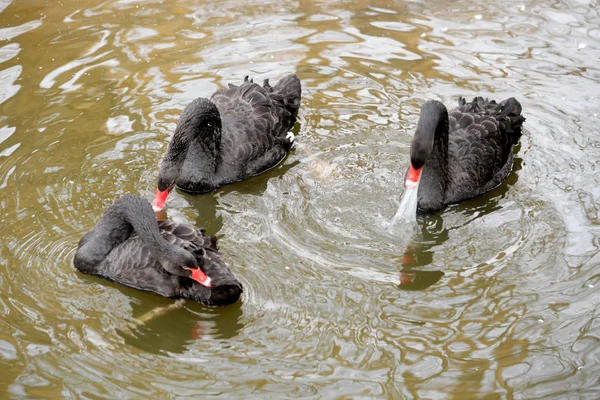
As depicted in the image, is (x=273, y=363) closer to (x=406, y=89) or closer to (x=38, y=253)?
(x=38, y=253)

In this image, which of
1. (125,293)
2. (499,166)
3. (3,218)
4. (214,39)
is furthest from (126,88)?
(499,166)

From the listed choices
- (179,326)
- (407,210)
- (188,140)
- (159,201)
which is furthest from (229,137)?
(179,326)

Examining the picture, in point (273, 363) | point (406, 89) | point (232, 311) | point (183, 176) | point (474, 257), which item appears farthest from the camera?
point (406, 89)

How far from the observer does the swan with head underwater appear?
6629 millimetres

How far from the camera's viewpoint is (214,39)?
9984 mm

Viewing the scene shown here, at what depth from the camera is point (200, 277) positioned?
5.67 metres

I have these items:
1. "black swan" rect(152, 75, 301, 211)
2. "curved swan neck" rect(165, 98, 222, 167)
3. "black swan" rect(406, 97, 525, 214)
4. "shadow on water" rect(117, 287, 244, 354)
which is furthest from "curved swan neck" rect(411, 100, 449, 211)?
"shadow on water" rect(117, 287, 244, 354)

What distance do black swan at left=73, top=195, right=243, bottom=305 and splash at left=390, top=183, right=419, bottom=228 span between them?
1.64 m

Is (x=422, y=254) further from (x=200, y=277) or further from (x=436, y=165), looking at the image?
(x=200, y=277)

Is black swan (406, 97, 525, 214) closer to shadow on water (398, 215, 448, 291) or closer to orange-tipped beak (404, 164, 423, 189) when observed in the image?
orange-tipped beak (404, 164, 423, 189)

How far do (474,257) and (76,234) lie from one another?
10.6 feet

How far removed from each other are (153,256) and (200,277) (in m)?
0.60

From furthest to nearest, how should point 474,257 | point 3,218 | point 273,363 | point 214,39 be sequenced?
point 214,39 → point 3,218 → point 474,257 → point 273,363

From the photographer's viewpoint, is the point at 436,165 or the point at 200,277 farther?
the point at 436,165
